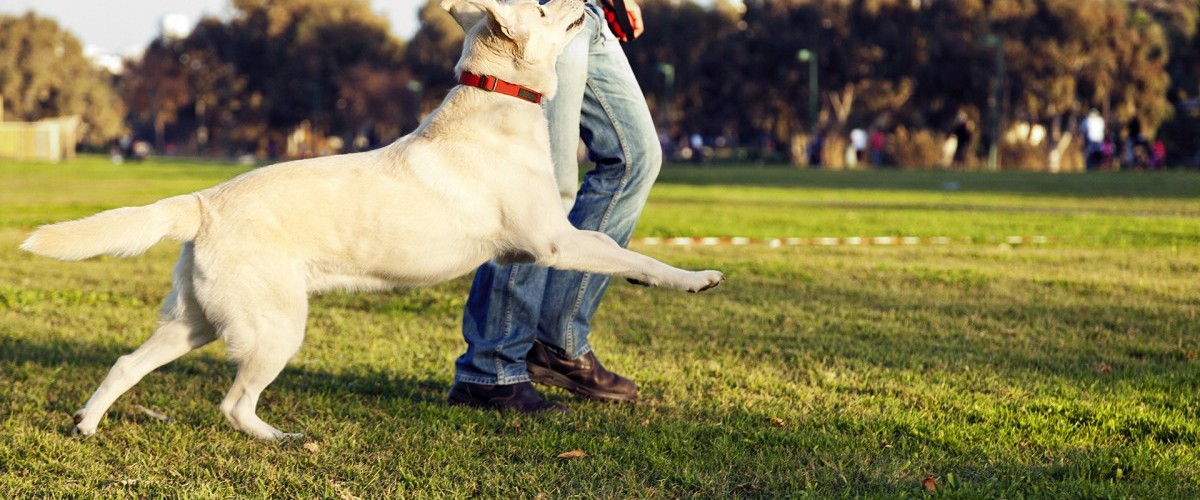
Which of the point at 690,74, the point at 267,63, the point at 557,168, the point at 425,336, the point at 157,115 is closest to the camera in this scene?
the point at 557,168

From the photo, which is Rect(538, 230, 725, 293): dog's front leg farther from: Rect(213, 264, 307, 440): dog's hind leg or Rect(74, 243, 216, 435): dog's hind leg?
Rect(74, 243, 216, 435): dog's hind leg

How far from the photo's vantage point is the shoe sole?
4.55 metres

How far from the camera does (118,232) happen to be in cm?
371

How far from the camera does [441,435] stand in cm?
398

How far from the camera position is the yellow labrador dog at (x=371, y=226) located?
12.1 feet

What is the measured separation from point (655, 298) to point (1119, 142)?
5591 centimetres

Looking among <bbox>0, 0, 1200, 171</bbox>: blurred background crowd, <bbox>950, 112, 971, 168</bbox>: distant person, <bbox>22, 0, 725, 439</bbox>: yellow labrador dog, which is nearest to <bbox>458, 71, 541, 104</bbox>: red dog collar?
<bbox>22, 0, 725, 439</bbox>: yellow labrador dog

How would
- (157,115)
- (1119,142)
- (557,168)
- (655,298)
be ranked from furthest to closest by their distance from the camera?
(157,115) → (1119,142) → (655,298) → (557,168)

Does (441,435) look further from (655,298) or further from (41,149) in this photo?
(41,149)

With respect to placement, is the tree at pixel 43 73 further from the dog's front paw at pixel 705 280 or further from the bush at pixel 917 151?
the dog's front paw at pixel 705 280

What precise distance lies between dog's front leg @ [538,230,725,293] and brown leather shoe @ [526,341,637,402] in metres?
0.76

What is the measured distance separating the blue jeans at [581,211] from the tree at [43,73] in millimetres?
75049

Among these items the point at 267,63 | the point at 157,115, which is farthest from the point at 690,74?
the point at 157,115

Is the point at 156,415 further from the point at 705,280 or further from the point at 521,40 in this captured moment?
the point at 705,280
